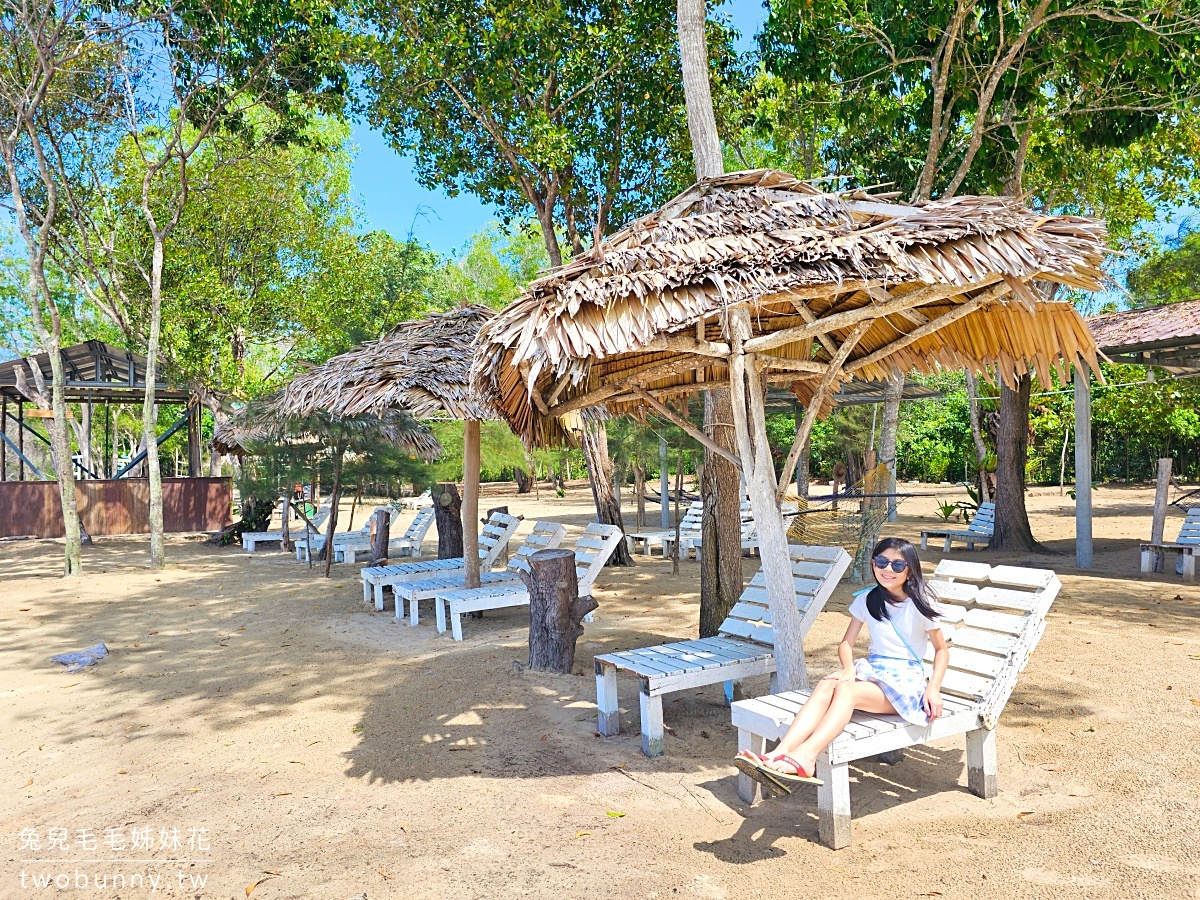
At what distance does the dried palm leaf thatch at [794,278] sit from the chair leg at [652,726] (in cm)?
173

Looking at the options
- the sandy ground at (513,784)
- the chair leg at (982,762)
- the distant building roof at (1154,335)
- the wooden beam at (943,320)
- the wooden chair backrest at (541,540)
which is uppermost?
the distant building roof at (1154,335)

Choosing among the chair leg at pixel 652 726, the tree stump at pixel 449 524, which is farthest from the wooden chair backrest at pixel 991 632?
the tree stump at pixel 449 524

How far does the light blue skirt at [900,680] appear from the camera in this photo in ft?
11.0

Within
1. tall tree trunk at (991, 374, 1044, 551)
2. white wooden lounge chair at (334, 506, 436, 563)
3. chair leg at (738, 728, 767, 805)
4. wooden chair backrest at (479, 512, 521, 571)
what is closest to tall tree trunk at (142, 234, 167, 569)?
white wooden lounge chair at (334, 506, 436, 563)

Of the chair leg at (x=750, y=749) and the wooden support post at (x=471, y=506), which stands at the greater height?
the wooden support post at (x=471, y=506)

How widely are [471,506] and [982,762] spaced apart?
209 inches

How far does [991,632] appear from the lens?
379 cm

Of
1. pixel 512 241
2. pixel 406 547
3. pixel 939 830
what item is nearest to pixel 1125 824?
pixel 939 830

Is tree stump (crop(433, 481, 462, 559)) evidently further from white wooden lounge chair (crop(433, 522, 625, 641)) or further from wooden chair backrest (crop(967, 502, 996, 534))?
wooden chair backrest (crop(967, 502, 996, 534))

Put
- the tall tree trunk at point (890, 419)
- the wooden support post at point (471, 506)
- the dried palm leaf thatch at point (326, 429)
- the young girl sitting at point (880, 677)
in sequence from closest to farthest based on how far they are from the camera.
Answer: the young girl sitting at point (880, 677) < the wooden support post at point (471, 506) < the tall tree trunk at point (890, 419) < the dried palm leaf thatch at point (326, 429)

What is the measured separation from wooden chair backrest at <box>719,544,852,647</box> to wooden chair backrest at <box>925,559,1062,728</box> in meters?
0.67

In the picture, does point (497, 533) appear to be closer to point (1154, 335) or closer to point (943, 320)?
point (943, 320)

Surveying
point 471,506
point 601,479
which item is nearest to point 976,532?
point 601,479

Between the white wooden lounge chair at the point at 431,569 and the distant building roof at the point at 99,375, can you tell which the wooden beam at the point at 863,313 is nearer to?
the white wooden lounge chair at the point at 431,569
